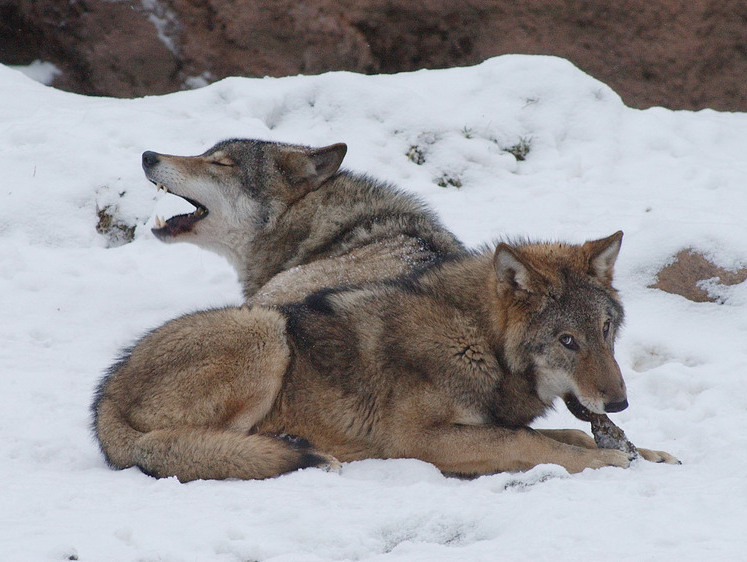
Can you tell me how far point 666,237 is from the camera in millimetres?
8148

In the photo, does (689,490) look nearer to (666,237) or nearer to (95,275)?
(666,237)

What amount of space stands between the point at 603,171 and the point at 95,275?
5.67 metres

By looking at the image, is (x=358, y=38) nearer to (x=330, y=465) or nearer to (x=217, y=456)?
(x=330, y=465)

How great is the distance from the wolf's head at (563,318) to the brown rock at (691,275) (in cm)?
258

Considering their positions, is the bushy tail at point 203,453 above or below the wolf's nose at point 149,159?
below

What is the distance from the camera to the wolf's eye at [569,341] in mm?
5191

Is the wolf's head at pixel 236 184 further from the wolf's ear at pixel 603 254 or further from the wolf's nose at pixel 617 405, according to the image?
the wolf's nose at pixel 617 405

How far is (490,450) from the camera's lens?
16.9 feet

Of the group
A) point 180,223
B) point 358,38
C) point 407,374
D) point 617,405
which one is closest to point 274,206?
point 180,223

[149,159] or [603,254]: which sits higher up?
[603,254]

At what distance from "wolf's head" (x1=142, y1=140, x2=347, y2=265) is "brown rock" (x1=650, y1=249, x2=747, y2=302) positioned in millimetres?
3049

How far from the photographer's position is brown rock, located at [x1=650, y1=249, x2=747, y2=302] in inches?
305

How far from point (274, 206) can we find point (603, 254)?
3.39m

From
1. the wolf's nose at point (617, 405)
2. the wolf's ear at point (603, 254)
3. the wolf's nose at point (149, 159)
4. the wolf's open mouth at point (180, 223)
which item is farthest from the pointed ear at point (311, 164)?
the wolf's nose at point (617, 405)
